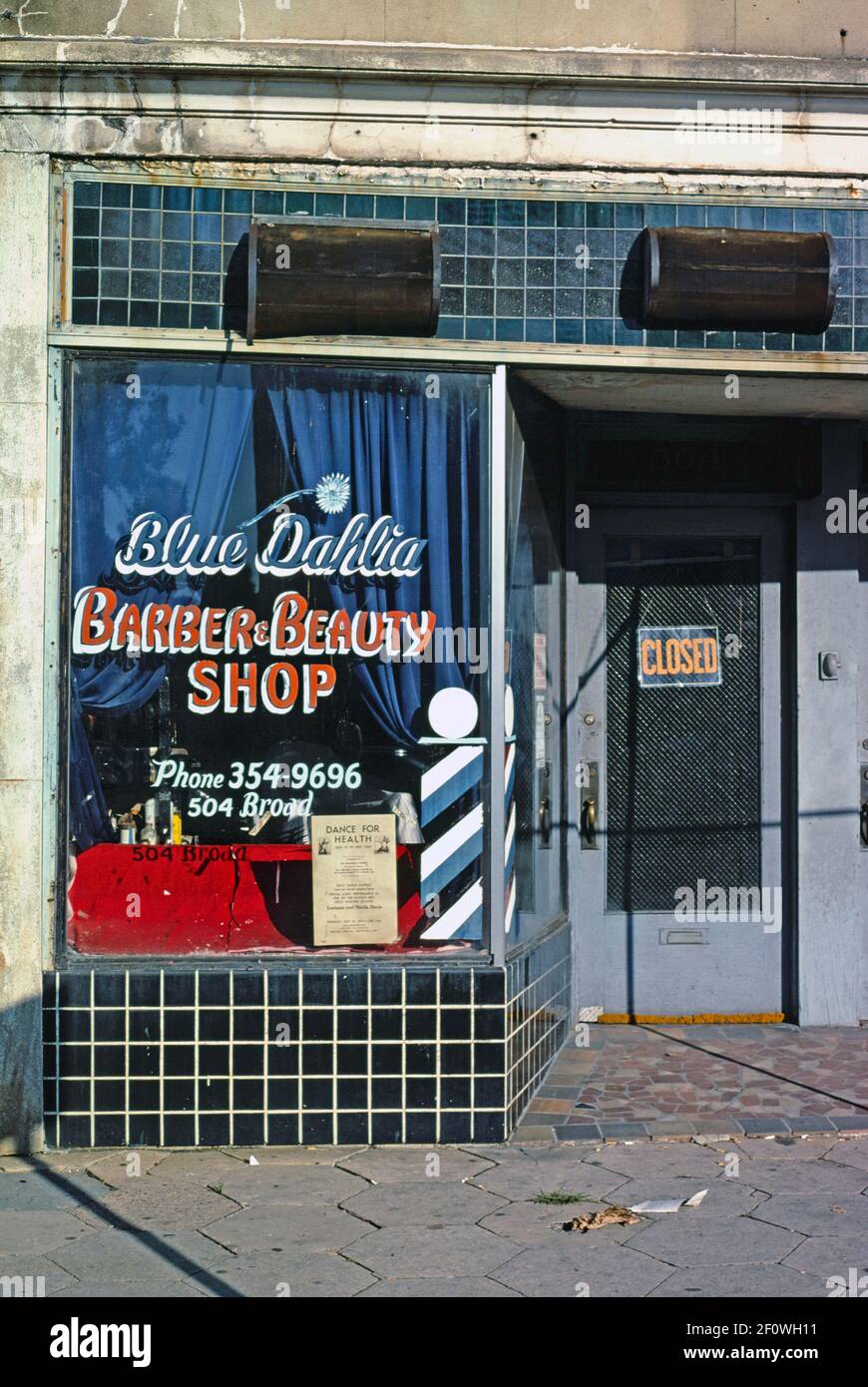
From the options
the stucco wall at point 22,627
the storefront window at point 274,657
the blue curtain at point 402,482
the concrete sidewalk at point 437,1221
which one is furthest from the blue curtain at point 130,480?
the concrete sidewalk at point 437,1221

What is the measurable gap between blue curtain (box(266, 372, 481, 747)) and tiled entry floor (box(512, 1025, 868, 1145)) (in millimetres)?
1933

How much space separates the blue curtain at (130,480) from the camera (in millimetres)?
6383

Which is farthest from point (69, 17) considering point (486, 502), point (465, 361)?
point (486, 502)

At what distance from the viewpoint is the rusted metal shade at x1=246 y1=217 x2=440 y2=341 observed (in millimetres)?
6301

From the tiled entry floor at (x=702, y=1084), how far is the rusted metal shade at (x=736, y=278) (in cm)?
357

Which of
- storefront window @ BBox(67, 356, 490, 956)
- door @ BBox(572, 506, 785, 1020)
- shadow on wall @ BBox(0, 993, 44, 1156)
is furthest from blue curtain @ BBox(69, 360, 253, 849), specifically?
door @ BBox(572, 506, 785, 1020)

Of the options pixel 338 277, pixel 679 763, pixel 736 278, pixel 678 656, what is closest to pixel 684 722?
pixel 679 763

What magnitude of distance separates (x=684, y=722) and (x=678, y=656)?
14.8 inches

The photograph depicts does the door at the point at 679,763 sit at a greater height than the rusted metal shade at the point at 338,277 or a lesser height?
lesser

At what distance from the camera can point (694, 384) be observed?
6.85m

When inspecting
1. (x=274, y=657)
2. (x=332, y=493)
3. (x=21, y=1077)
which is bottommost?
(x=21, y=1077)

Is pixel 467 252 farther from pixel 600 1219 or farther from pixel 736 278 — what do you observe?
pixel 600 1219

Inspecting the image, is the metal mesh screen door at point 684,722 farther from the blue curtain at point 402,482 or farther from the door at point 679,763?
the blue curtain at point 402,482

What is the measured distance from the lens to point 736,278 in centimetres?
649
